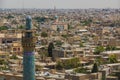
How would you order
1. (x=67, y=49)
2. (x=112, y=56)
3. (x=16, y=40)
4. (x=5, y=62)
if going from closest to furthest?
(x=5, y=62)
(x=112, y=56)
(x=67, y=49)
(x=16, y=40)

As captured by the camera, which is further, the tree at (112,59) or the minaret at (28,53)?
the tree at (112,59)

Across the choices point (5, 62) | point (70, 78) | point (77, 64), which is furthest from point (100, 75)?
point (5, 62)

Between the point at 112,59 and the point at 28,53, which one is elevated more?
the point at 112,59

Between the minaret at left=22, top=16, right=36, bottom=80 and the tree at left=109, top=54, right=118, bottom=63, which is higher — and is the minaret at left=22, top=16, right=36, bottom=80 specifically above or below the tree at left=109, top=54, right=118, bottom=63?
below

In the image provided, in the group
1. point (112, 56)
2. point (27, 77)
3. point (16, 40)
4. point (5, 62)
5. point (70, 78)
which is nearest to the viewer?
point (27, 77)

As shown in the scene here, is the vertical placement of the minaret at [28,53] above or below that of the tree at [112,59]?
below

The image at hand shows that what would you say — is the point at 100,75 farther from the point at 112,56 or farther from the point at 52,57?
the point at 52,57

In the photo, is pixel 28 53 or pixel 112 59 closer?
pixel 28 53

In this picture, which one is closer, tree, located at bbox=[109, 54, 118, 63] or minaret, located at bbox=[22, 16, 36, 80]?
minaret, located at bbox=[22, 16, 36, 80]
